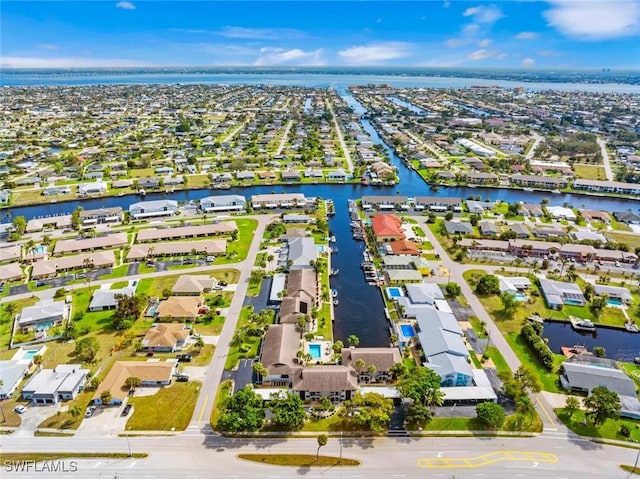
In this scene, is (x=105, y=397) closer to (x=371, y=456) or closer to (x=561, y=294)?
(x=371, y=456)

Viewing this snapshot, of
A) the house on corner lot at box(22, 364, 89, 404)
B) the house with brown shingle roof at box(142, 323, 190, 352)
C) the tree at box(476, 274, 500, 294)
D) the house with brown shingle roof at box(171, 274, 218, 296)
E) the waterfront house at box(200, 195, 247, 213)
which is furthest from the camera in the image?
the waterfront house at box(200, 195, 247, 213)

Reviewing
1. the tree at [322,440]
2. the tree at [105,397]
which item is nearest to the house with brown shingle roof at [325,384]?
the tree at [322,440]

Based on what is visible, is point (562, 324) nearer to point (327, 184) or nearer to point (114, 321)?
point (114, 321)

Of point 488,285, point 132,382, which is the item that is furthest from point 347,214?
point 132,382

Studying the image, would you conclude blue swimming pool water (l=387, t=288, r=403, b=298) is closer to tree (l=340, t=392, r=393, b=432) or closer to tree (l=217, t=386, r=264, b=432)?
tree (l=340, t=392, r=393, b=432)

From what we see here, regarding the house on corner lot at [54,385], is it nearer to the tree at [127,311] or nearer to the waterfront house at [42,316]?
the tree at [127,311]

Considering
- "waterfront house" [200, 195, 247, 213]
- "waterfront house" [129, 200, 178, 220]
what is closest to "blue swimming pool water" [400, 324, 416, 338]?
"waterfront house" [200, 195, 247, 213]

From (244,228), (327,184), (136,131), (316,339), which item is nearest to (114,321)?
(316,339)
